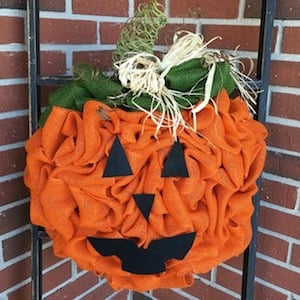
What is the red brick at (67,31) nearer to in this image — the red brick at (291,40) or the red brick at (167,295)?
the red brick at (291,40)

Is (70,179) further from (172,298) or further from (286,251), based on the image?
(172,298)

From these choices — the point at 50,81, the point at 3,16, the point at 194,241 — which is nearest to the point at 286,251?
the point at 194,241

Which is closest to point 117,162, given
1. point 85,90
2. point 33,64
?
point 85,90

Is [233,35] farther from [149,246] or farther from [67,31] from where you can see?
[149,246]

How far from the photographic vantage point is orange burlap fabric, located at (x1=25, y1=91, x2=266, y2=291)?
65 cm

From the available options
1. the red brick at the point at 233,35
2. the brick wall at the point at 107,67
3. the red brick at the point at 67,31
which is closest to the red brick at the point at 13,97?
the brick wall at the point at 107,67

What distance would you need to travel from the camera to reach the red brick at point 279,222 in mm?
951

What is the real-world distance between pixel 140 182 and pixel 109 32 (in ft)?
1.60

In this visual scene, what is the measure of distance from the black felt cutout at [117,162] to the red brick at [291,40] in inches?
17.3

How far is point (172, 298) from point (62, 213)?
66 centimetres

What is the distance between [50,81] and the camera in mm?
792

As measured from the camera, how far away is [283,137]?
930mm

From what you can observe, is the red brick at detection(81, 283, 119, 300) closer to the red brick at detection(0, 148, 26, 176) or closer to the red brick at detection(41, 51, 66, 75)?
the red brick at detection(0, 148, 26, 176)

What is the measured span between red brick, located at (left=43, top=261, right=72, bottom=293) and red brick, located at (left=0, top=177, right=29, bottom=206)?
0.22 meters
